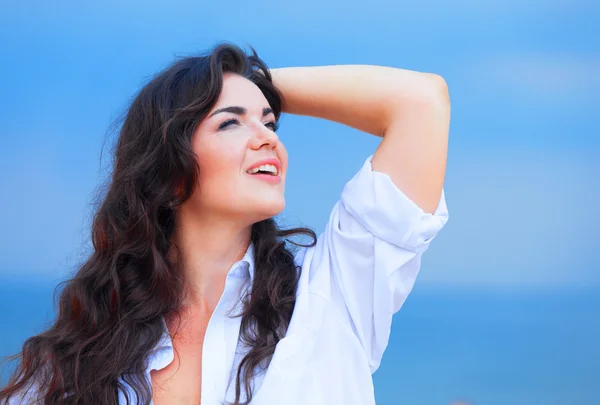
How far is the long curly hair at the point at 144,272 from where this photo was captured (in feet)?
5.85

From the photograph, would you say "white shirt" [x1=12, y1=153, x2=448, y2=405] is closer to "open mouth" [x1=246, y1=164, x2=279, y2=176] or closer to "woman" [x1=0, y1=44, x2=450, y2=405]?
"woman" [x1=0, y1=44, x2=450, y2=405]

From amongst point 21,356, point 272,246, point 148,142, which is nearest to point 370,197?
point 272,246

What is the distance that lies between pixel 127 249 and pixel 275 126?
482 mm

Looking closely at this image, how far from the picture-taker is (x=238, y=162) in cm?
178

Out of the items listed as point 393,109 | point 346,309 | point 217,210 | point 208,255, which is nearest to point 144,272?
point 208,255

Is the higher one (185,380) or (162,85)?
(162,85)

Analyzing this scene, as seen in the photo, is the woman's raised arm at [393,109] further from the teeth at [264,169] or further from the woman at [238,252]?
the teeth at [264,169]

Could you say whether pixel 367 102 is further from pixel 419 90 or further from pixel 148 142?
pixel 148 142

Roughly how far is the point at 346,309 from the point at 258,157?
1.30 feet

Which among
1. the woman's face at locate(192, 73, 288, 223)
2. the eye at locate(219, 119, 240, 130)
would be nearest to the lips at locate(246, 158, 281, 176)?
the woman's face at locate(192, 73, 288, 223)

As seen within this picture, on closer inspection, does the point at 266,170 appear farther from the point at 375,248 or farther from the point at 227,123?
the point at 375,248

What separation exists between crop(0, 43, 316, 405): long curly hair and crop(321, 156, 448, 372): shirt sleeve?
180mm

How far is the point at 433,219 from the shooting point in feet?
5.48

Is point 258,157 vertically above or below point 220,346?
above
